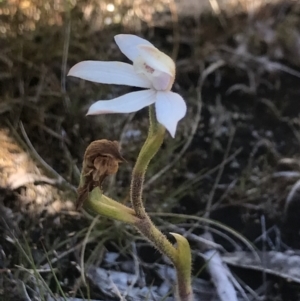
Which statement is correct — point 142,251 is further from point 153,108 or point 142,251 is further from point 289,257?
point 153,108

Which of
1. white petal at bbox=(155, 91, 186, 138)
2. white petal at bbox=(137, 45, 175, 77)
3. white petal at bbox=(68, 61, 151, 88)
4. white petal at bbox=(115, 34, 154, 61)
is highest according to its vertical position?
white petal at bbox=(115, 34, 154, 61)

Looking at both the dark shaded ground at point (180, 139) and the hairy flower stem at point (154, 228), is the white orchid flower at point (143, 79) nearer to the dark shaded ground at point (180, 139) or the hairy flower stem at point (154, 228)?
the hairy flower stem at point (154, 228)

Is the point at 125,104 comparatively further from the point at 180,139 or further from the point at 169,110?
the point at 180,139

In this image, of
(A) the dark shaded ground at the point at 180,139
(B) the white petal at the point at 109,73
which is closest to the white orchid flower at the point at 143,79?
(B) the white petal at the point at 109,73

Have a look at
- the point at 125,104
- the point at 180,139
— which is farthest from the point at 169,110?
the point at 180,139

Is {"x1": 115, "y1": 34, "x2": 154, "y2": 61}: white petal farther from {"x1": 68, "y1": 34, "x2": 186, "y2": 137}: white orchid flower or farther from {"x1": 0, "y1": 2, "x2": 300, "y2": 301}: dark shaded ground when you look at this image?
{"x1": 0, "y1": 2, "x2": 300, "y2": 301}: dark shaded ground

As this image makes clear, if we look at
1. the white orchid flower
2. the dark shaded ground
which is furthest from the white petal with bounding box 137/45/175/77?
the dark shaded ground

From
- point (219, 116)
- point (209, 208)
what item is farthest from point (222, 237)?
point (219, 116)

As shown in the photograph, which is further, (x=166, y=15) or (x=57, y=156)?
(x=166, y=15)
